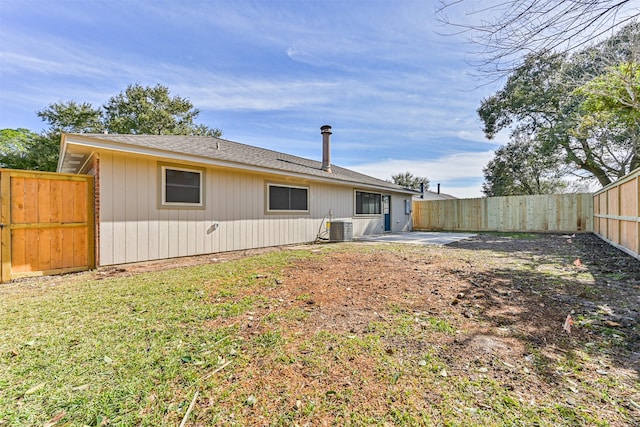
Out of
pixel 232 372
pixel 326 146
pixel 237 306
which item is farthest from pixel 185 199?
pixel 326 146

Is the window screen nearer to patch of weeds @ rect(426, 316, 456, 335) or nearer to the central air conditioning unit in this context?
the central air conditioning unit

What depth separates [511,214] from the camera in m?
13.3

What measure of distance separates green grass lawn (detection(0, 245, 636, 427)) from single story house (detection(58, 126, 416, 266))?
253 centimetres

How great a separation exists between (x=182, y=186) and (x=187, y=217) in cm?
74

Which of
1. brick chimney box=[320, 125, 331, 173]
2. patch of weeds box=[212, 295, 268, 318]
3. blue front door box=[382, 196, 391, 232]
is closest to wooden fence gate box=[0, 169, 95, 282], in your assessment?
patch of weeds box=[212, 295, 268, 318]

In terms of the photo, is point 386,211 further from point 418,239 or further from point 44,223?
point 44,223

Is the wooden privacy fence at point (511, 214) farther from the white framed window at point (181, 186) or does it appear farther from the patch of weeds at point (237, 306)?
the patch of weeds at point (237, 306)

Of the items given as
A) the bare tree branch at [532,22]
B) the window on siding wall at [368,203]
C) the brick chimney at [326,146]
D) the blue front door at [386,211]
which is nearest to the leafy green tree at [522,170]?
the blue front door at [386,211]

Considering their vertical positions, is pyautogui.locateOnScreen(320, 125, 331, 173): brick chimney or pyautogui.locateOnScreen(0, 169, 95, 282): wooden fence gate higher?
pyautogui.locateOnScreen(320, 125, 331, 173): brick chimney

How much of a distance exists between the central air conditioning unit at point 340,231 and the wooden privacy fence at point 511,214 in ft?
26.8

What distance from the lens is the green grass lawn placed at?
1512 mm

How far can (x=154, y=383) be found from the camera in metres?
1.78

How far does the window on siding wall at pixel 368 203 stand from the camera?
1184cm

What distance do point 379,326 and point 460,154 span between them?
21.3 meters
